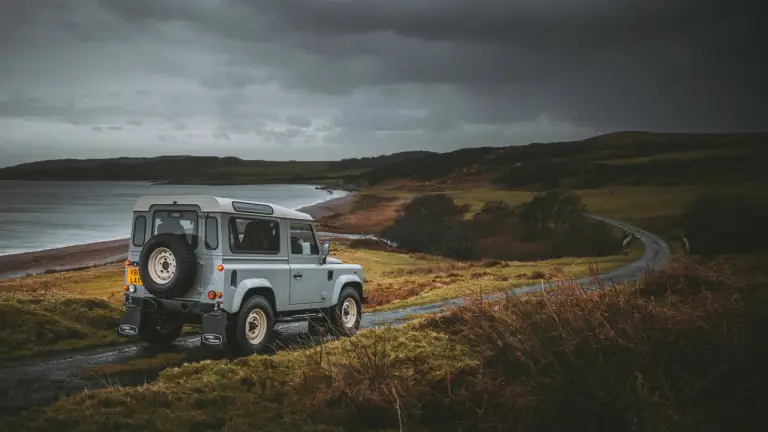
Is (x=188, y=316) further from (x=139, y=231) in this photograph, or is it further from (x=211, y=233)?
(x=139, y=231)

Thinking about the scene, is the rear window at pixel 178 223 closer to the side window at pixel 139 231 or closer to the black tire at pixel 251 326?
the side window at pixel 139 231

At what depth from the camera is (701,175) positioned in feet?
291

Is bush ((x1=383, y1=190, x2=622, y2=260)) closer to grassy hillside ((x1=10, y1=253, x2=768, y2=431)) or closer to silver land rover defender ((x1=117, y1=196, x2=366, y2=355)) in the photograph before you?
silver land rover defender ((x1=117, y1=196, x2=366, y2=355))

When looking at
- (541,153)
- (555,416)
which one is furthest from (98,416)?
(541,153)

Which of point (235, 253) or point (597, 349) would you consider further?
point (235, 253)

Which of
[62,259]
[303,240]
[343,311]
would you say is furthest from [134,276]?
[62,259]

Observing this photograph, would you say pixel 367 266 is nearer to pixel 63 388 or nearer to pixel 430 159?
pixel 63 388

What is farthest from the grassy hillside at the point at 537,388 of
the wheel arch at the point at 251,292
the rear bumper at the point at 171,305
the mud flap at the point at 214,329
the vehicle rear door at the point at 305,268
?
the vehicle rear door at the point at 305,268

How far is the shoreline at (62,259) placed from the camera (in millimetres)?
47594

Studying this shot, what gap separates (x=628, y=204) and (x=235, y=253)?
85.3m

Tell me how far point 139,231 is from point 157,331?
209cm

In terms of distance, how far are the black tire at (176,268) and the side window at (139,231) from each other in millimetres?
977

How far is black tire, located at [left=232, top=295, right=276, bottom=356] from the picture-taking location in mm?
11578

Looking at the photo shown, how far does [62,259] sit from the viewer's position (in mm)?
53969
